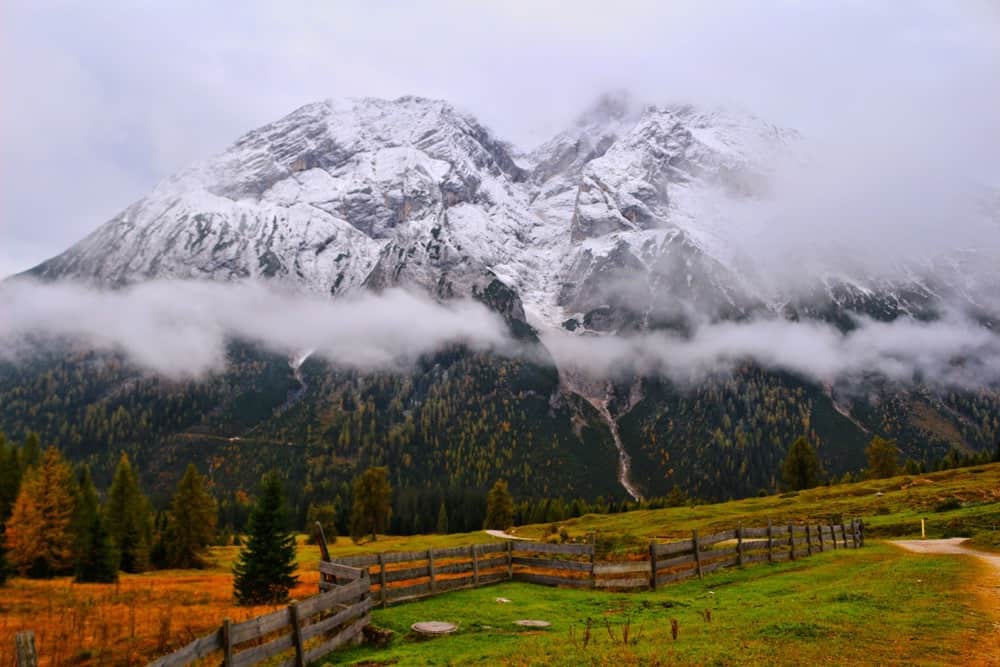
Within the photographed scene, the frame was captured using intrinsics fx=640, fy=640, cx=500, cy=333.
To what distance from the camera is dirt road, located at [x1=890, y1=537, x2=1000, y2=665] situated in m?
14.3

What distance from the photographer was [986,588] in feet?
73.9

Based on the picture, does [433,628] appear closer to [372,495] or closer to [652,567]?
[652,567]

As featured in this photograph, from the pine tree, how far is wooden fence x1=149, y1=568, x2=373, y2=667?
1862 centimetres

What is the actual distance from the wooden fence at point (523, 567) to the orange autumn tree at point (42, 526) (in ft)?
185

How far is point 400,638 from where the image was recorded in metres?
20.1

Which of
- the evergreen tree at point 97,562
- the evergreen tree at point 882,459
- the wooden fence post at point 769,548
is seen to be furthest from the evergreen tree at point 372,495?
the evergreen tree at point 882,459

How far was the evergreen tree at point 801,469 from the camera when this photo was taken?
129m

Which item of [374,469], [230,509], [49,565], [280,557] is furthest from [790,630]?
[230,509]

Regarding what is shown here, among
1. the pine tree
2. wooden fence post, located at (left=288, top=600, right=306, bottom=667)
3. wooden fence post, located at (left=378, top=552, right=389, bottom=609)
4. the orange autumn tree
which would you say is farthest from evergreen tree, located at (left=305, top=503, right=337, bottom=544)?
wooden fence post, located at (left=288, top=600, right=306, bottom=667)

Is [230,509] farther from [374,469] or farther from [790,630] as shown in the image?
[790,630]

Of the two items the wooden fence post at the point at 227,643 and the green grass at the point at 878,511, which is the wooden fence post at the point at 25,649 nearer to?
the wooden fence post at the point at 227,643

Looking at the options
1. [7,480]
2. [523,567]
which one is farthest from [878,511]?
[7,480]

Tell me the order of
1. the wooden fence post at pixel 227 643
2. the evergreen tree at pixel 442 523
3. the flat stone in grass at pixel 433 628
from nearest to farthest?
the wooden fence post at pixel 227 643
the flat stone in grass at pixel 433 628
the evergreen tree at pixel 442 523

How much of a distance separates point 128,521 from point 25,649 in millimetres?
77742
